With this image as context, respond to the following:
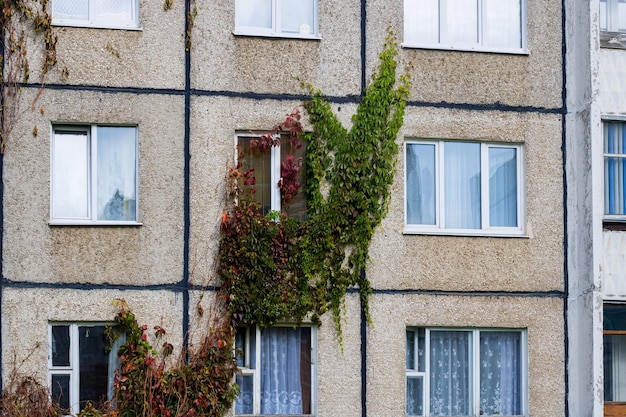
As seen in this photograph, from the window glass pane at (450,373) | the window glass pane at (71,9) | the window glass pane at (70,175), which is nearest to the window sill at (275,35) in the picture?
the window glass pane at (71,9)

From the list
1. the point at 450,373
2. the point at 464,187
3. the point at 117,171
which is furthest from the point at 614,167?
the point at 117,171

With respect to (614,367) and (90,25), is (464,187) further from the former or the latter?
(90,25)

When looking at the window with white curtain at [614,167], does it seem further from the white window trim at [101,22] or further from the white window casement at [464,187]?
the white window trim at [101,22]

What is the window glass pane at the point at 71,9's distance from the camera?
1534 cm

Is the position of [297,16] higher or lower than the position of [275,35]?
higher

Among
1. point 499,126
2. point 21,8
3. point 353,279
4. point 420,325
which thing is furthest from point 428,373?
point 21,8

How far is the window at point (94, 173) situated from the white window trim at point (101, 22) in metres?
1.33

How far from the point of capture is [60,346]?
584 inches

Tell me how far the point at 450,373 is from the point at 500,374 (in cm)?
73

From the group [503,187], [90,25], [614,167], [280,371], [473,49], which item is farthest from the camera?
[614,167]

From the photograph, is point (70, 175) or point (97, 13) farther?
point (97, 13)

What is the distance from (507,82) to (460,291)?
3.02 meters

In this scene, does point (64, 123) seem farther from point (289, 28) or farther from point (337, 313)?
point (337, 313)

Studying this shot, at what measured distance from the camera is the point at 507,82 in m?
16.3
